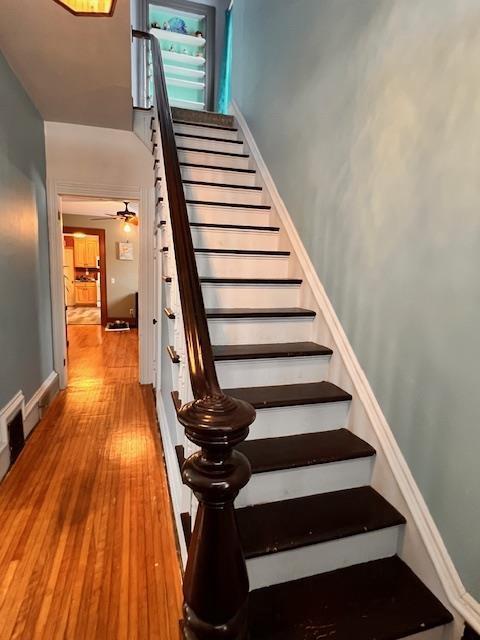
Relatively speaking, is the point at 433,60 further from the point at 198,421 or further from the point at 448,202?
the point at 198,421

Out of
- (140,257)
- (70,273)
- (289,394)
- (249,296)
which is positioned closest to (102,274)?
(70,273)

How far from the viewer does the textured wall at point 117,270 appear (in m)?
7.80

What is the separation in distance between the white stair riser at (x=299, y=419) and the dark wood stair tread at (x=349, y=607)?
553mm

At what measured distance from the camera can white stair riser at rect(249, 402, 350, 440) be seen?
1607 millimetres

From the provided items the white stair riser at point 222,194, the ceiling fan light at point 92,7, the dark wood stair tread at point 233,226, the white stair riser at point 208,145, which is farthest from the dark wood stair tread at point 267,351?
the white stair riser at point 208,145

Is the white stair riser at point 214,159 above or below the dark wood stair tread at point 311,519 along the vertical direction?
above

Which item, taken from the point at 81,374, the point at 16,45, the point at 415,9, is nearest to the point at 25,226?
the point at 16,45

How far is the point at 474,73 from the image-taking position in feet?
3.59

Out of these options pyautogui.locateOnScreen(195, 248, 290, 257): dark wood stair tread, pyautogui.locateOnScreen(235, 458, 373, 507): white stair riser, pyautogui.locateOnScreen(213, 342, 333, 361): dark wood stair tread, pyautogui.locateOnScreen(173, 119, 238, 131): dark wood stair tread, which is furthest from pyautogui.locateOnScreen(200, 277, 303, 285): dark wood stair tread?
pyautogui.locateOnScreen(173, 119, 238, 131): dark wood stair tread

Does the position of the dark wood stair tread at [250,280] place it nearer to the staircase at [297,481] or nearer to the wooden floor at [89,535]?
the staircase at [297,481]

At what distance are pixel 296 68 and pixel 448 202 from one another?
1811 mm

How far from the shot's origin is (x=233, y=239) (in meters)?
2.49

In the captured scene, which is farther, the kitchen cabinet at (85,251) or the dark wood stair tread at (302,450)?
the kitchen cabinet at (85,251)

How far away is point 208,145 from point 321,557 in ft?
10.6
